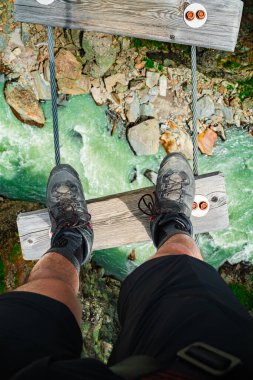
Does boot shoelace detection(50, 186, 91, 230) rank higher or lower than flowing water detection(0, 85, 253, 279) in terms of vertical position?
higher

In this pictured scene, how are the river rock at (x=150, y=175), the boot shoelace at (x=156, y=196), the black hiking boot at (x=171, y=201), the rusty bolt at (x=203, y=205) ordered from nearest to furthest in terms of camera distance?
the black hiking boot at (x=171, y=201)
the boot shoelace at (x=156, y=196)
the rusty bolt at (x=203, y=205)
the river rock at (x=150, y=175)

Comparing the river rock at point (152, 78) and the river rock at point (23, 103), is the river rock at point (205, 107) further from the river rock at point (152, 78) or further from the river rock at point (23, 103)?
the river rock at point (23, 103)

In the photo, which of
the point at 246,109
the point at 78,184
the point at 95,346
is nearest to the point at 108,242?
the point at 78,184

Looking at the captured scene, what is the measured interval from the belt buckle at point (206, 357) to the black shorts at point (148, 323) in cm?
7

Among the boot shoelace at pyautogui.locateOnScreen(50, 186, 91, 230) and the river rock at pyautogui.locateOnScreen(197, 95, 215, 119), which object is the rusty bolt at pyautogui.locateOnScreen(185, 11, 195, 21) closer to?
Answer: the boot shoelace at pyautogui.locateOnScreen(50, 186, 91, 230)

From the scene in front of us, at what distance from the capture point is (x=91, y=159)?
396 cm

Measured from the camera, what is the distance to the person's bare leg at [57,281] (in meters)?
1.72

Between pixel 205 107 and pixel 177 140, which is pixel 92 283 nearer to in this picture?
pixel 177 140

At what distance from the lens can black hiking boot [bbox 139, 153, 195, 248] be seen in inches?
91.0

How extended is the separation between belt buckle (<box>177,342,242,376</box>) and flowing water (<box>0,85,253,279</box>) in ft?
9.43

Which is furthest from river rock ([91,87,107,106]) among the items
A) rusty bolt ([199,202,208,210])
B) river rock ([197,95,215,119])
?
rusty bolt ([199,202,208,210])

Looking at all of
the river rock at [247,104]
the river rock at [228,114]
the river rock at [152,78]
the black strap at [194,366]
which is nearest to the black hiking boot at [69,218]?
the black strap at [194,366]

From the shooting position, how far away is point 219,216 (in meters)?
2.58

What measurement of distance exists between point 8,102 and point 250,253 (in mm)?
2819
